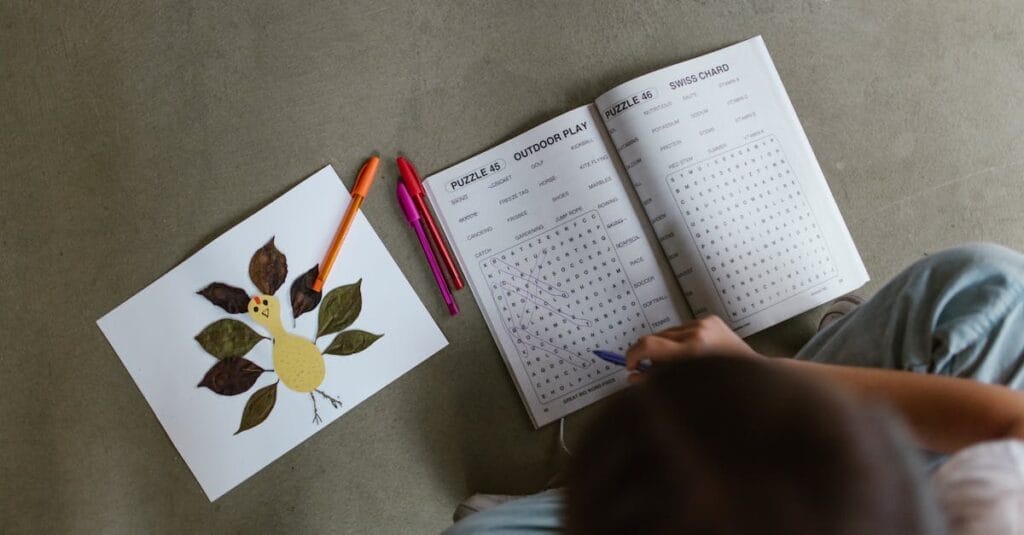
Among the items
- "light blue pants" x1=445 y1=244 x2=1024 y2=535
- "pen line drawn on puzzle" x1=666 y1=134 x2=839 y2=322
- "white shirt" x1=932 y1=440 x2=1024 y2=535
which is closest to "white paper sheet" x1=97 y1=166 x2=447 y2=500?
"light blue pants" x1=445 y1=244 x2=1024 y2=535

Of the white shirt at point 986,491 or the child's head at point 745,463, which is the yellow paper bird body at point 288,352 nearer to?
the child's head at point 745,463

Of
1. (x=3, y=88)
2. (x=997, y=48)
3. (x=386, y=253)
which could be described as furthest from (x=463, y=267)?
(x=997, y=48)

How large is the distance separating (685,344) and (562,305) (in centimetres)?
14

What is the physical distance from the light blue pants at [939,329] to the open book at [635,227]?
90 mm

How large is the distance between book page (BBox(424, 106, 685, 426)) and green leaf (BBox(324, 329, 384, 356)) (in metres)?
0.10

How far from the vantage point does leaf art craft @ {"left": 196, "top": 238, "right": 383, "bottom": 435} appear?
58 cm

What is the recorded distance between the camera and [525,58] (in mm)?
624

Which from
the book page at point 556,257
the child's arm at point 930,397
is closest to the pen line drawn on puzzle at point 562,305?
the book page at point 556,257

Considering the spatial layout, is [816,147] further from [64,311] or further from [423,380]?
[64,311]

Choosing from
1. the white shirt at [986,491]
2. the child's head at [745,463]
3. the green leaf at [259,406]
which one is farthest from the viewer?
the green leaf at [259,406]

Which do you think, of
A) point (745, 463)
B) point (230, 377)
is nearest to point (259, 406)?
point (230, 377)

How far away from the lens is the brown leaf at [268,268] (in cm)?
59

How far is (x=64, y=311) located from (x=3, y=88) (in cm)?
21

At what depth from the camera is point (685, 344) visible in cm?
50
